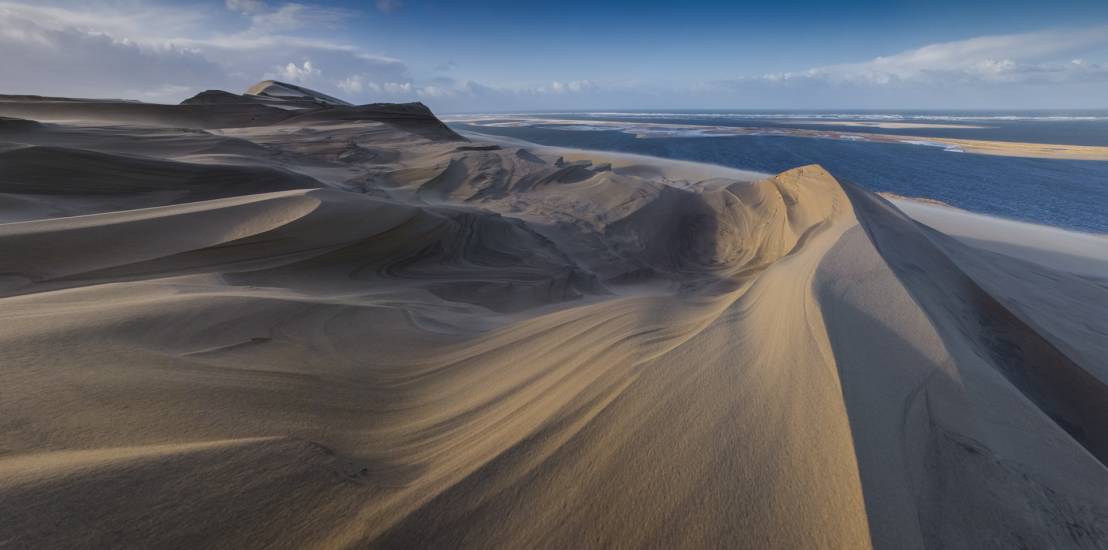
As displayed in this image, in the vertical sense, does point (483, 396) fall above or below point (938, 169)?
below

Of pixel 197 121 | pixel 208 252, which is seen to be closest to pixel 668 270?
pixel 208 252

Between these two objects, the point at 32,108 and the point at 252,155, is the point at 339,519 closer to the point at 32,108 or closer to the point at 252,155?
the point at 252,155

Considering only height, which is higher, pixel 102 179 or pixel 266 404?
pixel 102 179

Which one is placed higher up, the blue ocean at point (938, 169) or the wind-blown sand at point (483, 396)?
the blue ocean at point (938, 169)

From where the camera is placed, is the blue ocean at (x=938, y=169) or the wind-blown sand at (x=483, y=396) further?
the blue ocean at (x=938, y=169)

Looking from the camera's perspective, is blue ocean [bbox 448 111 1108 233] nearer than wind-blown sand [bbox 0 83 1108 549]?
No

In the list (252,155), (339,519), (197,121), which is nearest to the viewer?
(339,519)

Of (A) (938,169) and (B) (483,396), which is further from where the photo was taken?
(A) (938,169)

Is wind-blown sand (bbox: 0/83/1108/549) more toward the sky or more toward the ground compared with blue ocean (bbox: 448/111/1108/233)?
more toward the ground
